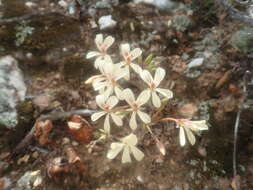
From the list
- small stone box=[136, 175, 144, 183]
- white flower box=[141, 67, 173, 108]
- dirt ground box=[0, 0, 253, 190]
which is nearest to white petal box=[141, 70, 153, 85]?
white flower box=[141, 67, 173, 108]

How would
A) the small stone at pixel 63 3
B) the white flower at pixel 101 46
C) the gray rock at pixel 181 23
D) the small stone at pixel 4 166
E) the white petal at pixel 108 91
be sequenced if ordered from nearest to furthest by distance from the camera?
the white petal at pixel 108 91, the white flower at pixel 101 46, the small stone at pixel 4 166, the gray rock at pixel 181 23, the small stone at pixel 63 3

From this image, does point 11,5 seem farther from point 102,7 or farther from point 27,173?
point 27,173

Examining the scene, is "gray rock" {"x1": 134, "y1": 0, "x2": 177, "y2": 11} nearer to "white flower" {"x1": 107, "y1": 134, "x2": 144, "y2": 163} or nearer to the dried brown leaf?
the dried brown leaf

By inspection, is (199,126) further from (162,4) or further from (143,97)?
(162,4)

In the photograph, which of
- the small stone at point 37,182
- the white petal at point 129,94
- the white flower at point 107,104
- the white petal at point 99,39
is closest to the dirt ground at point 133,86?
the small stone at point 37,182

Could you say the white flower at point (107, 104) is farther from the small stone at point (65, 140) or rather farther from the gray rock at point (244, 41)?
the gray rock at point (244, 41)

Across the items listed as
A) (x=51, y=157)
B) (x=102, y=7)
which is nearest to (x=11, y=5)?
(x=102, y=7)

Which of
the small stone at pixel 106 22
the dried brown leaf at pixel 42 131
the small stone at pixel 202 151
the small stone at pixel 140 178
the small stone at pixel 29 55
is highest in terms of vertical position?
the small stone at pixel 106 22
